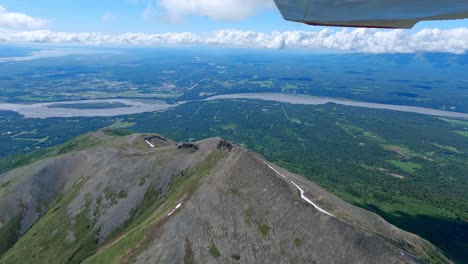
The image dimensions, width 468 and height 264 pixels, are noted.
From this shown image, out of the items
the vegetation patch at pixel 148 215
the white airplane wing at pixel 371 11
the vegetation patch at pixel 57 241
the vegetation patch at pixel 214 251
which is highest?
the white airplane wing at pixel 371 11

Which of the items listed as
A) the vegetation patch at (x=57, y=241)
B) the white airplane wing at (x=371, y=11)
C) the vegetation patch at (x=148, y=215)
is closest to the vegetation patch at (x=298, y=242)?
the vegetation patch at (x=148, y=215)

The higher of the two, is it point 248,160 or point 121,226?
point 248,160

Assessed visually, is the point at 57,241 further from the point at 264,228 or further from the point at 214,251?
the point at 264,228

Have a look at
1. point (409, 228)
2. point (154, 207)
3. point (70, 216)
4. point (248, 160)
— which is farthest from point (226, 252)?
point (409, 228)

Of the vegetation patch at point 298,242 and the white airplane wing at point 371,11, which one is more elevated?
the white airplane wing at point 371,11

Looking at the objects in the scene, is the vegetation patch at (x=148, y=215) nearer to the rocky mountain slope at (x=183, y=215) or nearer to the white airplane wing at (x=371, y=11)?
the rocky mountain slope at (x=183, y=215)

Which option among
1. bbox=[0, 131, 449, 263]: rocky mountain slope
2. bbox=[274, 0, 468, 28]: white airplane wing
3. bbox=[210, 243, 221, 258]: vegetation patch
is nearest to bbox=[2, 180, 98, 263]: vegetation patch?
bbox=[0, 131, 449, 263]: rocky mountain slope

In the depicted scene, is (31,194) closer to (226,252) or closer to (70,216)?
(70,216)
